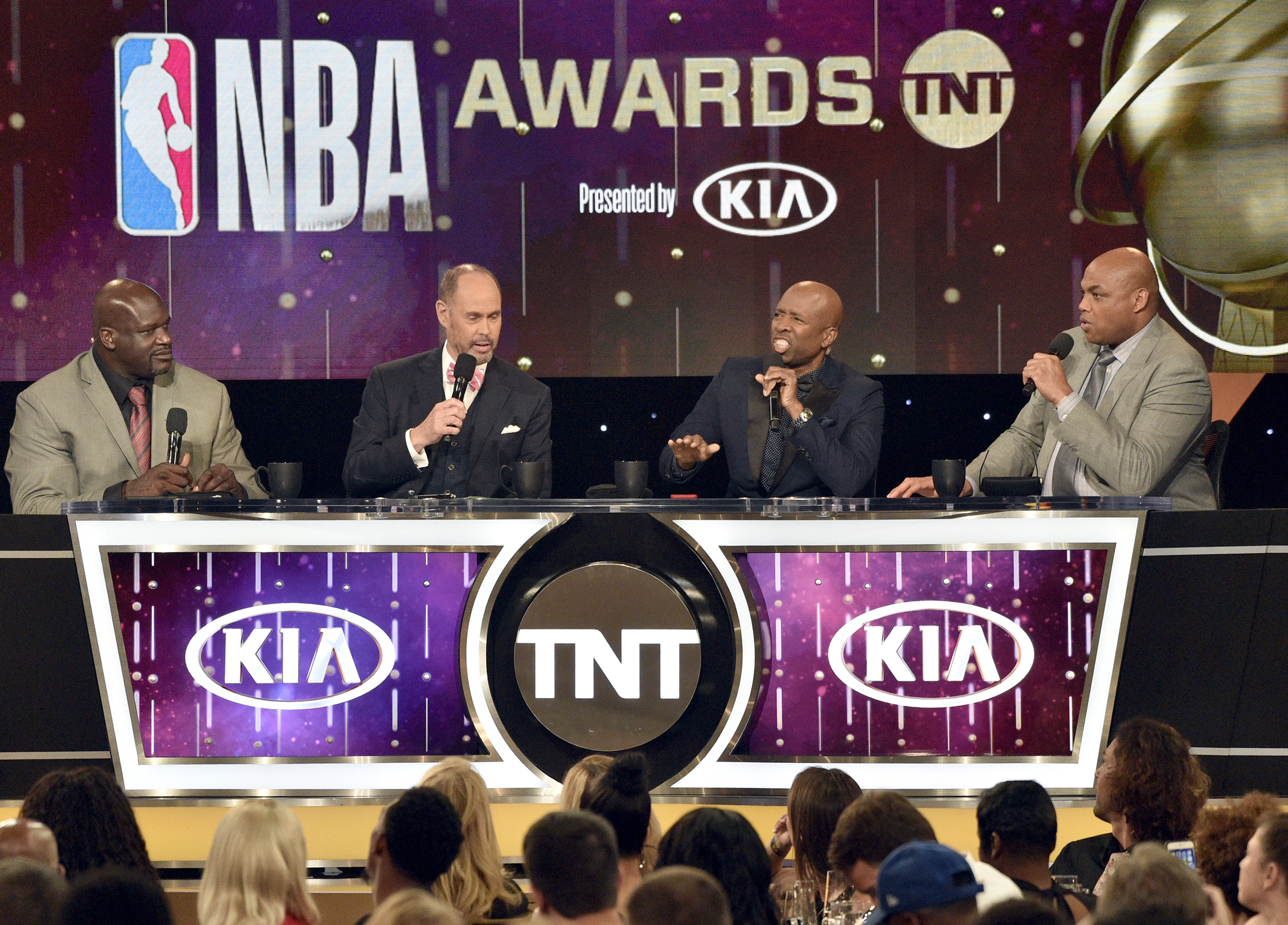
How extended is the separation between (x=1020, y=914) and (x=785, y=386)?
2828mm

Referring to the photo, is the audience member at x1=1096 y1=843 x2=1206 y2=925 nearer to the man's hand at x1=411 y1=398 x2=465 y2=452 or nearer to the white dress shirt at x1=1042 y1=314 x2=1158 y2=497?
the white dress shirt at x1=1042 y1=314 x2=1158 y2=497

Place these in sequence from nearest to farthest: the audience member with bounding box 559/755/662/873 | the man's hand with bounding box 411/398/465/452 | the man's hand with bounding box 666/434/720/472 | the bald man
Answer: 1. the audience member with bounding box 559/755/662/873
2. the man's hand with bounding box 411/398/465/452
3. the man's hand with bounding box 666/434/720/472
4. the bald man

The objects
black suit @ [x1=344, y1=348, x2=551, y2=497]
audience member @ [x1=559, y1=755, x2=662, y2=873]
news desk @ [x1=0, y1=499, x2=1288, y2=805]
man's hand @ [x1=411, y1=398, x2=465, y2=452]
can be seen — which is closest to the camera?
audience member @ [x1=559, y1=755, x2=662, y2=873]

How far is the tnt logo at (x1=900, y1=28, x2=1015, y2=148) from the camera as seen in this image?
6.39m

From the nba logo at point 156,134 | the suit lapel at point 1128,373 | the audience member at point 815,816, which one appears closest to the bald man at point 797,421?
the suit lapel at point 1128,373

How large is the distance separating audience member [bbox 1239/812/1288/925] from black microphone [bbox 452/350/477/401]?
2252 mm

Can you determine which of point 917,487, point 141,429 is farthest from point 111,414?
point 917,487

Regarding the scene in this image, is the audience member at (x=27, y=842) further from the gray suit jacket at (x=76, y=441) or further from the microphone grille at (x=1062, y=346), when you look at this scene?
the microphone grille at (x=1062, y=346)

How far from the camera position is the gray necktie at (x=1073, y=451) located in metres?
4.71

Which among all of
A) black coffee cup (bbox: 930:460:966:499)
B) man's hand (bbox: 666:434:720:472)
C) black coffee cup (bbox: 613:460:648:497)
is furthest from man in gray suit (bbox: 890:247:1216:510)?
black coffee cup (bbox: 613:460:648:497)

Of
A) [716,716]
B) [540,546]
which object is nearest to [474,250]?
→ [540,546]

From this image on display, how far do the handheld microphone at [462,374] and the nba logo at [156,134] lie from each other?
2.44 meters

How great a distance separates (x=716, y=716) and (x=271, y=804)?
1.66 metres

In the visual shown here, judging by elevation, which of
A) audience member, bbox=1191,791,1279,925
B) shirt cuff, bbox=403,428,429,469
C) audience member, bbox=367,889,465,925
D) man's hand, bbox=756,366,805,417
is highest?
man's hand, bbox=756,366,805,417
